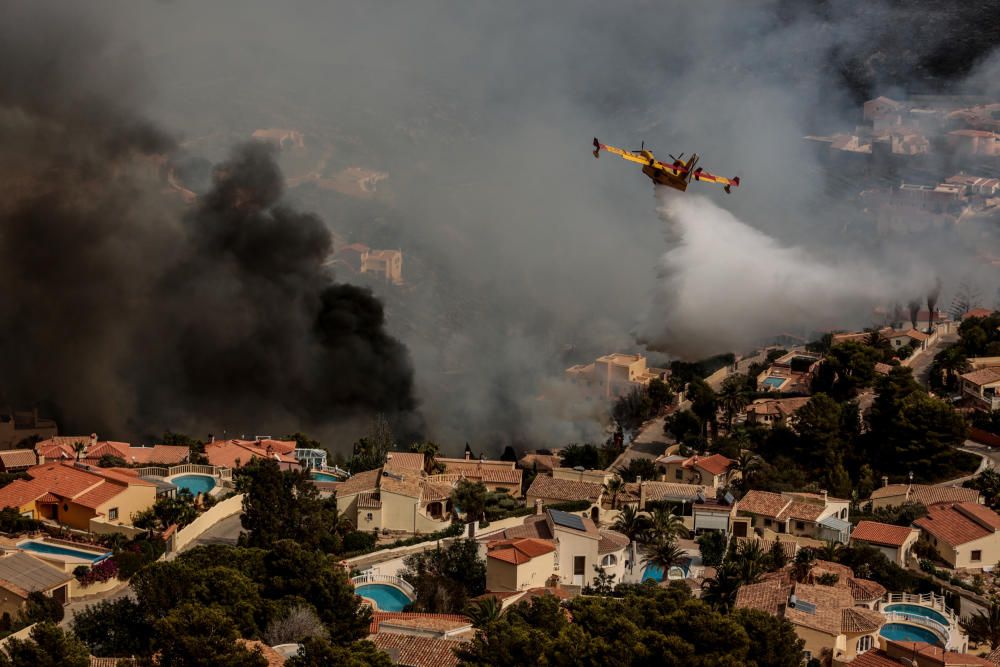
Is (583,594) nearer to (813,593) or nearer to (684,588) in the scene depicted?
(684,588)

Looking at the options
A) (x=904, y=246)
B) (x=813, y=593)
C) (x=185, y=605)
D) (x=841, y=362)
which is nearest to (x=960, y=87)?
(x=904, y=246)

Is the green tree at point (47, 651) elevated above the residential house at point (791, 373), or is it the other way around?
the residential house at point (791, 373)

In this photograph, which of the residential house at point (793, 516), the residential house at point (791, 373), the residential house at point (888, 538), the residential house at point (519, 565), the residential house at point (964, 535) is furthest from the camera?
the residential house at point (791, 373)

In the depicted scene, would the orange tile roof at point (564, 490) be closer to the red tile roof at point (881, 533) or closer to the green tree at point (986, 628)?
the red tile roof at point (881, 533)

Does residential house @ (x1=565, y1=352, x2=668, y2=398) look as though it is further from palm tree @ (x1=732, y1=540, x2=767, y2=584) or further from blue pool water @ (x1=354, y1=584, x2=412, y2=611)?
blue pool water @ (x1=354, y1=584, x2=412, y2=611)

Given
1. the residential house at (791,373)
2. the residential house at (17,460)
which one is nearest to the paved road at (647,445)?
the residential house at (791,373)

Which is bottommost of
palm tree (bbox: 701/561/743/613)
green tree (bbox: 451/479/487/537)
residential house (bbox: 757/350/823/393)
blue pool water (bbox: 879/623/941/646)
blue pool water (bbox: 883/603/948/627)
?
blue pool water (bbox: 879/623/941/646)

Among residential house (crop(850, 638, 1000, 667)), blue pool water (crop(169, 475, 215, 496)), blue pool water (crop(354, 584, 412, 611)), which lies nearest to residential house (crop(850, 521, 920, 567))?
residential house (crop(850, 638, 1000, 667))

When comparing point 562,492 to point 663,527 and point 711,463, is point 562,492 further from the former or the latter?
point 711,463
